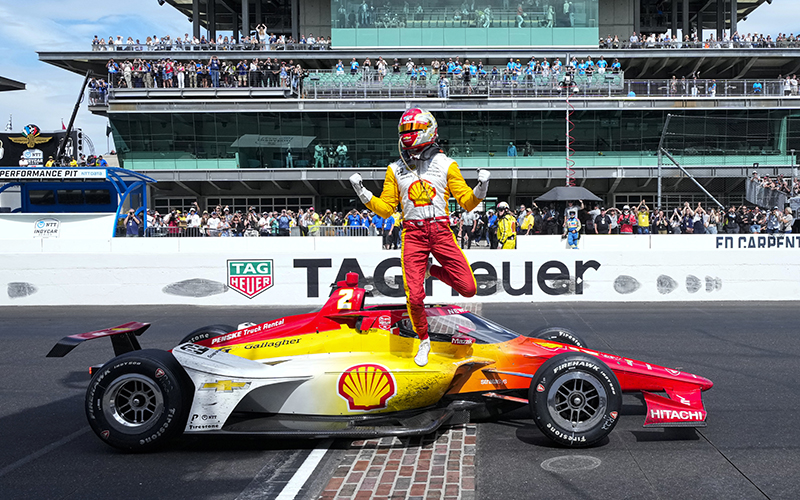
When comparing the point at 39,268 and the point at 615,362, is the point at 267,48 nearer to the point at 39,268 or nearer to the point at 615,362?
the point at 39,268

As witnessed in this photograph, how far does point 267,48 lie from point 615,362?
36.2 m

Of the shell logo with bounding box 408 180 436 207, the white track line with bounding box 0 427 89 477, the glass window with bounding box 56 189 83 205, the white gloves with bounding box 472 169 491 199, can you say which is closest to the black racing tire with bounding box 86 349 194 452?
the white track line with bounding box 0 427 89 477

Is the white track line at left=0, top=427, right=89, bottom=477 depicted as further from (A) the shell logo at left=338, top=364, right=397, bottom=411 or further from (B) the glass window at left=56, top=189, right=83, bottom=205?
(B) the glass window at left=56, top=189, right=83, bottom=205

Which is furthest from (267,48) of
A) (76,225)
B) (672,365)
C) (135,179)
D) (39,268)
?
(672,365)

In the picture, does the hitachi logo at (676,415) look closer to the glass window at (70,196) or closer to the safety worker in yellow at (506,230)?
the safety worker in yellow at (506,230)

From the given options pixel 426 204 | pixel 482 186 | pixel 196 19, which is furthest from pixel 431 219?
pixel 196 19

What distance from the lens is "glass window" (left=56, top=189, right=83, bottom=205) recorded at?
853 inches

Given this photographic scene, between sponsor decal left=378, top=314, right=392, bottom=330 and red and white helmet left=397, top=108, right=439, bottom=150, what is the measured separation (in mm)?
1395

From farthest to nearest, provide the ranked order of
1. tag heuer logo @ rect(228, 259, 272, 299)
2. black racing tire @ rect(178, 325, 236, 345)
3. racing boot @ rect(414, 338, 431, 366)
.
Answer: tag heuer logo @ rect(228, 259, 272, 299), black racing tire @ rect(178, 325, 236, 345), racing boot @ rect(414, 338, 431, 366)

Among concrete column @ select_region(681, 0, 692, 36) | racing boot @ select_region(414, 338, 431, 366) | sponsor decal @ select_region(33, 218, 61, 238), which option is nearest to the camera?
racing boot @ select_region(414, 338, 431, 366)

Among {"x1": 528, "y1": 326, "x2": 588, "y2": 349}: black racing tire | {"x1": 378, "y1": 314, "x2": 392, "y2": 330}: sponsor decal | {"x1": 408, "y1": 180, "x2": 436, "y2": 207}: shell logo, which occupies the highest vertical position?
{"x1": 408, "y1": 180, "x2": 436, "y2": 207}: shell logo

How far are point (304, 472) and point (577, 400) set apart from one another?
200 centimetres

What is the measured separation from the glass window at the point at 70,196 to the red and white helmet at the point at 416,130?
18.6 meters

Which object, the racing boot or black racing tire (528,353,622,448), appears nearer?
black racing tire (528,353,622,448)
